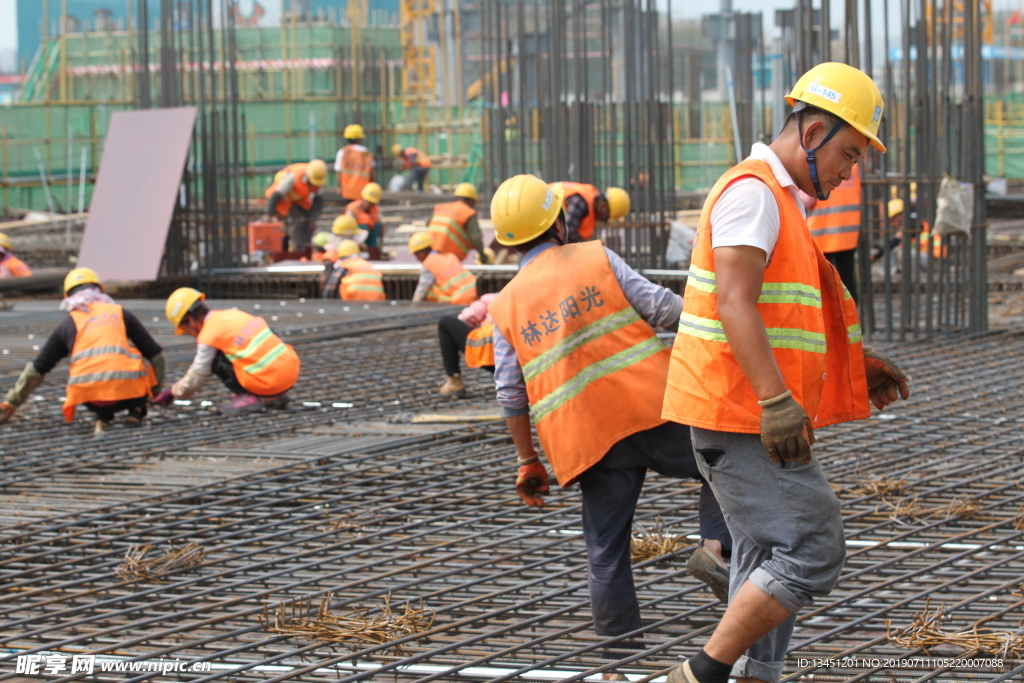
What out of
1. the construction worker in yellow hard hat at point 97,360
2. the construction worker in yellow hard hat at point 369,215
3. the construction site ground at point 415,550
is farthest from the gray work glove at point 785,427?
the construction worker in yellow hard hat at point 369,215

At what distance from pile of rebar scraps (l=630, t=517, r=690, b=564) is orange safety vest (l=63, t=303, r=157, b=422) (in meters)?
3.30

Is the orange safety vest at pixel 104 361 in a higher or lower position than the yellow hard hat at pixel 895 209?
lower

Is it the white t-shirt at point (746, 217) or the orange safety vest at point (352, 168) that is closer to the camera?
the white t-shirt at point (746, 217)

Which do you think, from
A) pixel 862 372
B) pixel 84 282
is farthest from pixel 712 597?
pixel 84 282

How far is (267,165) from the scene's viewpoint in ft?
82.6

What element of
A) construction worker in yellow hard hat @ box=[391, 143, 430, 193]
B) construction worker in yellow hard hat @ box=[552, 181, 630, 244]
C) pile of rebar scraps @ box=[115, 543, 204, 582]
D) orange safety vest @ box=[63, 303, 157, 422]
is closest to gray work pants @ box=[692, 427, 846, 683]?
pile of rebar scraps @ box=[115, 543, 204, 582]

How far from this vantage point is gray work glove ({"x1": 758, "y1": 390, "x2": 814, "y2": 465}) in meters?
2.45

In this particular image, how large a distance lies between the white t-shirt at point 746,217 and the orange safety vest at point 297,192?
1193 centimetres

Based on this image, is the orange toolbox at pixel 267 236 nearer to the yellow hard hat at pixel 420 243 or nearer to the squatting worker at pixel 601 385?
the yellow hard hat at pixel 420 243

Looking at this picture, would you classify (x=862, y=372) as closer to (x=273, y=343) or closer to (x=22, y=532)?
(x=22, y=532)

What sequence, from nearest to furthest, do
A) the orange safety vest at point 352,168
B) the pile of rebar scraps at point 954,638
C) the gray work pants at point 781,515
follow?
the gray work pants at point 781,515 < the pile of rebar scraps at point 954,638 < the orange safety vest at point 352,168

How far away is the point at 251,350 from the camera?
6730 millimetres

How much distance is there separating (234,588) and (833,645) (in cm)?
197

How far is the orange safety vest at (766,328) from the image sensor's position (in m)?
2.59
